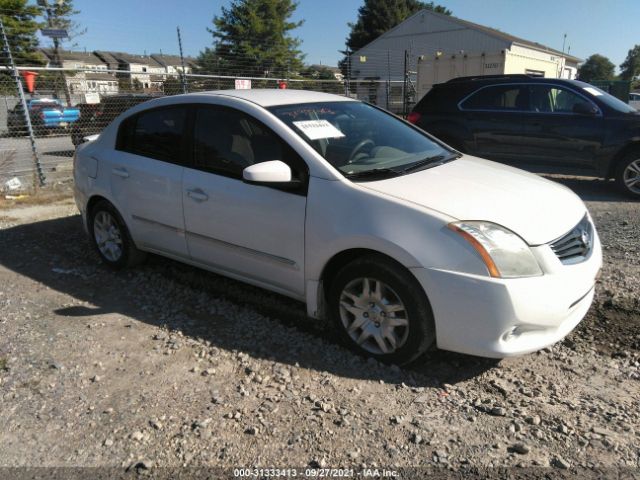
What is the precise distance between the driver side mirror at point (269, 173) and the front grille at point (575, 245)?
5.26ft

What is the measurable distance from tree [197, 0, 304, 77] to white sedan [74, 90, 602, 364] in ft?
98.6

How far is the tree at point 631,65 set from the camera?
88438mm

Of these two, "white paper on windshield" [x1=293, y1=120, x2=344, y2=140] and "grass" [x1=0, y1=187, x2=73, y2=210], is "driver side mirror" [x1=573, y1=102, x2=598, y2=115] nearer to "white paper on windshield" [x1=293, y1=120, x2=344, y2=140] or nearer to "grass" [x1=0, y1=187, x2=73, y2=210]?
"white paper on windshield" [x1=293, y1=120, x2=344, y2=140]

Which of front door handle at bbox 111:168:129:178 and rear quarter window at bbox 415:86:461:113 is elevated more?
rear quarter window at bbox 415:86:461:113

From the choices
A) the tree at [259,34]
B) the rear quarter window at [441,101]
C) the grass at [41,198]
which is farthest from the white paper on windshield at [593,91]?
the tree at [259,34]

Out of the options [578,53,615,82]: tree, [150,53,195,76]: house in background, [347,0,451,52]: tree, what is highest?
[347,0,451,52]: tree

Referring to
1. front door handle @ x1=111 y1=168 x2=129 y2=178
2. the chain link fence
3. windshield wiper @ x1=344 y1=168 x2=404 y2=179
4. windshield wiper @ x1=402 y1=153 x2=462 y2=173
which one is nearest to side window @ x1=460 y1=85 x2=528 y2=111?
windshield wiper @ x1=402 y1=153 x2=462 y2=173

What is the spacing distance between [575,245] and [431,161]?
1160 millimetres

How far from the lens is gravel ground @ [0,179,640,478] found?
94.3 inches

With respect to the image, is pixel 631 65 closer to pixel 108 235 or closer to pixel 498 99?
pixel 498 99

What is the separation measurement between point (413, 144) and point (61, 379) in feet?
9.49

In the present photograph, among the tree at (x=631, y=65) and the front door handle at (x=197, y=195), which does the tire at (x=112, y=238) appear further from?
the tree at (x=631, y=65)

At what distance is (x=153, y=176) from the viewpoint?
413 centimetres

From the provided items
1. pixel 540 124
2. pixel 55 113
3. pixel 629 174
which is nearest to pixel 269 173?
pixel 540 124
